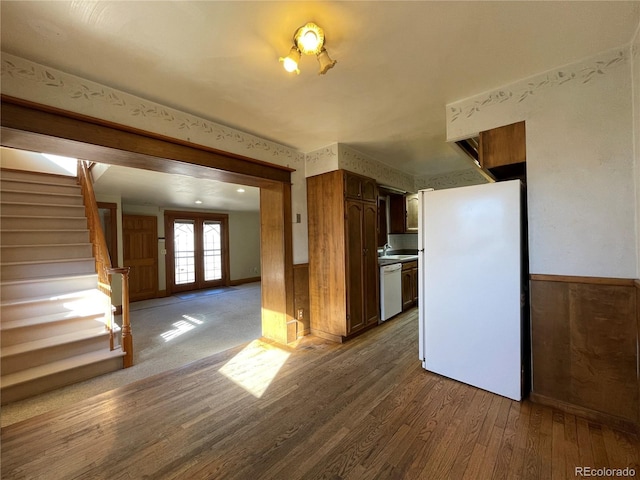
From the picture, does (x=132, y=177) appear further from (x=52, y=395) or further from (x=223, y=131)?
(x=52, y=395)

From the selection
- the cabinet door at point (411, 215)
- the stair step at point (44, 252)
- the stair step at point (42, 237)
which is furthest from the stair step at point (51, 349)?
the cabinet door at point (411, 215)

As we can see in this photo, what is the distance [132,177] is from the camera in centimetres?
380

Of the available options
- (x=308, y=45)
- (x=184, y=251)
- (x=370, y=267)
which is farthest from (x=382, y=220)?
(x=184, y=251)

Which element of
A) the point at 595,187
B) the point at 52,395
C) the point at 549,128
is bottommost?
the point at 52,395

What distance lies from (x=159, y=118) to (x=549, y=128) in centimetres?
300

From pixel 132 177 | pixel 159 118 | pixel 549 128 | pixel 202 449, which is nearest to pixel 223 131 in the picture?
pixel 159 118

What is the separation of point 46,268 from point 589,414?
531 centimetres

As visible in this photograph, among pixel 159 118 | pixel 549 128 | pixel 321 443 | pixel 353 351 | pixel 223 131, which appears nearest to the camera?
pixel 321 443

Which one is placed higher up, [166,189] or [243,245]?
[166,189]

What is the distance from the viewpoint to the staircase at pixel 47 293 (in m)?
2.34

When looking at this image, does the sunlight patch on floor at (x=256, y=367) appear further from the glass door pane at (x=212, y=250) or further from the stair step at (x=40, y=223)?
the glass door pane at (x=212, y=250)

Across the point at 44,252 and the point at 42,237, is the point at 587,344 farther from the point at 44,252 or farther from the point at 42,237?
the point at 42,237

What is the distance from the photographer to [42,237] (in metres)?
3.25

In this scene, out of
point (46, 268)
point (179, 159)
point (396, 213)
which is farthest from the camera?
point (396, 213)
